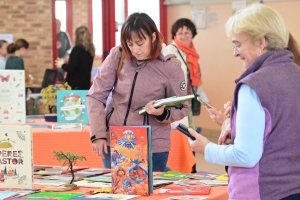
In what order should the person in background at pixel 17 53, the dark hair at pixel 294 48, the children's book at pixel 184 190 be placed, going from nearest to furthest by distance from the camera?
1. the dark hair at pixel 294 48
2. the children's book at pixel 184 190
3. the person in background at pixel 17 53

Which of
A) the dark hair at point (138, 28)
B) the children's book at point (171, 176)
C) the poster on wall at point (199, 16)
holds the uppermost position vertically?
the poster on wall at point (199, 16)

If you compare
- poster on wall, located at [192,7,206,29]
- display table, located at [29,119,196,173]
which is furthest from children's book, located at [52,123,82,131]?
poster on wall, located at [192,7,206,29]

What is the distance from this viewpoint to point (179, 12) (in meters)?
9.83

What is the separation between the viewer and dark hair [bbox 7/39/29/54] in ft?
29.4

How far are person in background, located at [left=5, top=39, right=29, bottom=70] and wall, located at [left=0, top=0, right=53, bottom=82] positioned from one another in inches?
22.9

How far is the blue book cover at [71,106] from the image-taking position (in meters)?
4.96

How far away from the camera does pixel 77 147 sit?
4.62m

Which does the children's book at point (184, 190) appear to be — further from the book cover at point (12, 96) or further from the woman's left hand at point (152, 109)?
the book cover at point (12, 96)

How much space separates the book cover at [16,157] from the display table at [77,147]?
175cm

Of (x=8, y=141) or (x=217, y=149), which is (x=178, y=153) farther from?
(x=217, y=149)

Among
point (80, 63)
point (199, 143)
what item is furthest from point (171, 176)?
point (80, 63)

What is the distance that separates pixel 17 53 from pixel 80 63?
158 centimetres

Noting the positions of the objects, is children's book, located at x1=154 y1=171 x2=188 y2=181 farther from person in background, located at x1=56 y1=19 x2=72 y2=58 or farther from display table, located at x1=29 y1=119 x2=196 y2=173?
person in background, located at x1=56 y1=19 x2=72 y2=58

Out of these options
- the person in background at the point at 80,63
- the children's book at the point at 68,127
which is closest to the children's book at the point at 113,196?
the children's book at the point at 68,127
